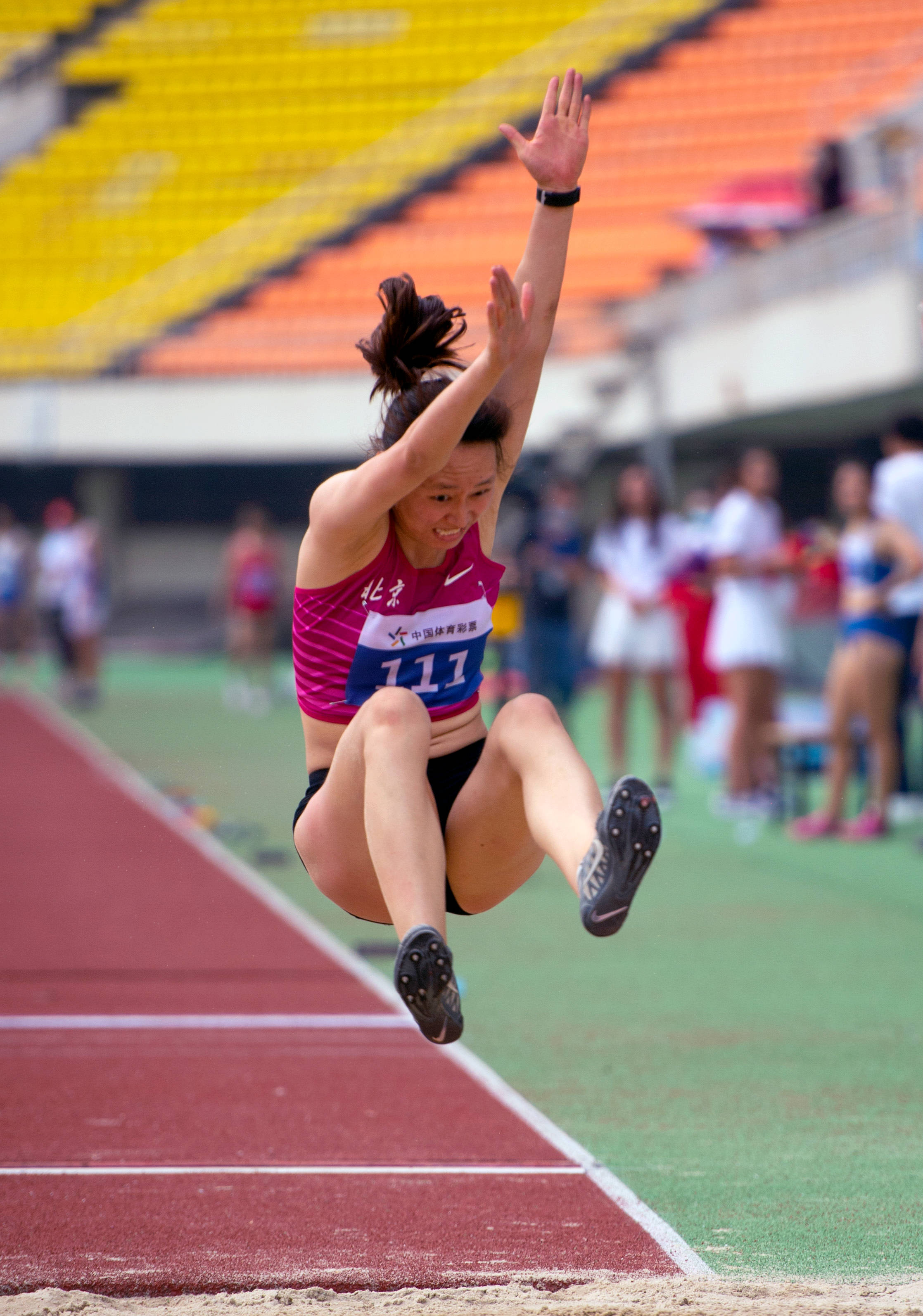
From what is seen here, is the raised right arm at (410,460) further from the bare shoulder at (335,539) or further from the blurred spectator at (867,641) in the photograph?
the blurred spectator at (867,641)

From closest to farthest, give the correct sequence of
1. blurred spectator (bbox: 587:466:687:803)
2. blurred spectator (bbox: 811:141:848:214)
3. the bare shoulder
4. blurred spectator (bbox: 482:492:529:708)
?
the bare shoulder → blurred spectator (bbox: 482:492:529:708) → blurred spectator (bbox: 587:466:687:803) → blurred spectator (bbox: 811:141:848:214)

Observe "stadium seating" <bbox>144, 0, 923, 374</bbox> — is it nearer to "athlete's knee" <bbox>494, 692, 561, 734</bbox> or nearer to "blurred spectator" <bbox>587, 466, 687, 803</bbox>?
"blurred spectator" <bbox>587, 466, 687, 803</bbox>

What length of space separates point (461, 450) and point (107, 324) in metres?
20.6

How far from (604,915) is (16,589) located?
19367 millimetres

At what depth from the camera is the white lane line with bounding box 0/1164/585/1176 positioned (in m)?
3.67

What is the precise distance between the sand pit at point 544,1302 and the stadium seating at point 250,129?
21.1 meters

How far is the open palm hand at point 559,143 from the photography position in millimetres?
3383

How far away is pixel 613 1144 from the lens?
3.88 metres

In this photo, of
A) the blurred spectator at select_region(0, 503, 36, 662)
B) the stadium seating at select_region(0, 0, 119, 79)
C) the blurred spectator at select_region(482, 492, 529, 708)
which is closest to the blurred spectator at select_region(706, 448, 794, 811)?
the blurred spectator at select_region(482, 492, 529, 708)

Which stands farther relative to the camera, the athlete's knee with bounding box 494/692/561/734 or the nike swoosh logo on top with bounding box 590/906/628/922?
the athlete's knee with bounding box 494/692/561/734

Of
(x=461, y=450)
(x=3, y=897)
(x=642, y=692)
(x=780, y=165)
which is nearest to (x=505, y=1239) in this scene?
(x=461, y=450)

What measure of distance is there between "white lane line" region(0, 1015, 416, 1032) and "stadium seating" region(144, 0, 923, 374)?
1483cm

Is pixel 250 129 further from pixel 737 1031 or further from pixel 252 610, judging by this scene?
pixel 737 1031

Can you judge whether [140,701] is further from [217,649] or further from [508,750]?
[508,750]
